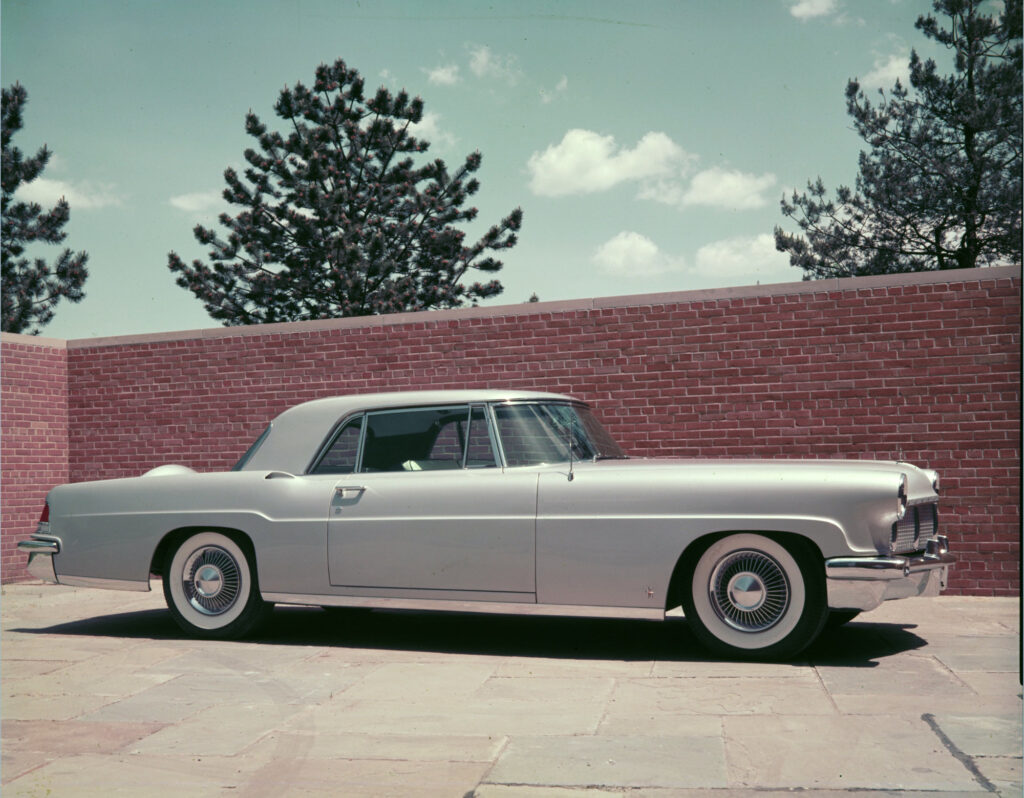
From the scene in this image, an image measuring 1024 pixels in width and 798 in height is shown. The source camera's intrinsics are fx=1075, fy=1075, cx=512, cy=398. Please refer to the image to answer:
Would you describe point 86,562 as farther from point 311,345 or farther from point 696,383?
point 696,383

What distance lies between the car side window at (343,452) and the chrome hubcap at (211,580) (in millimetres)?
877

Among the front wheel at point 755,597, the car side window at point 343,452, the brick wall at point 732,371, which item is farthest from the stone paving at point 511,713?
the brick wall at point 732,371

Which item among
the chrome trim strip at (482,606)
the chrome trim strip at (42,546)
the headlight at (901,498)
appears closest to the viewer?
the headlight at (901,498)

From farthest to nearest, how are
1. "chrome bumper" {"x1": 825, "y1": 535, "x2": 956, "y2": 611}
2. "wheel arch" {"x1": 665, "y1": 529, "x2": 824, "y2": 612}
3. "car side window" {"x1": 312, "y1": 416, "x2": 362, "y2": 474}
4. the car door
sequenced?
1. "car side window" {"x1": 312, "y1": 416, "x2": 362, "y2": 474}
2. the car door
3. "wheel arch" {"x1": 665, "y1": 529, "x2": 824, "y2": 612}
4. "chrome bumper" {"x1": 825, "y1": 535, "x2": 956, "y2": 611}

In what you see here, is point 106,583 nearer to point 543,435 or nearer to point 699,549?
point 543,435

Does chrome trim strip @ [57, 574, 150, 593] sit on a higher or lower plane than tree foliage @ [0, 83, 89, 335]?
lower

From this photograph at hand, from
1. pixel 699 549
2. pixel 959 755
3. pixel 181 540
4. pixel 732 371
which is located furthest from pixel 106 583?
pixel 959 755

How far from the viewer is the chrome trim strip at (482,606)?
6.17 meters

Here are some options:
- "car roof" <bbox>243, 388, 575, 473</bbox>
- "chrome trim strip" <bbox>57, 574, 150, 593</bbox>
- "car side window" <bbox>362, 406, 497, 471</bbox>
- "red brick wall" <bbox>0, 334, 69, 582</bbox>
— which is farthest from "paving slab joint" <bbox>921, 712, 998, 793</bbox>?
"red brick wall" <bbox>0, 334, 69, 582</bbox>

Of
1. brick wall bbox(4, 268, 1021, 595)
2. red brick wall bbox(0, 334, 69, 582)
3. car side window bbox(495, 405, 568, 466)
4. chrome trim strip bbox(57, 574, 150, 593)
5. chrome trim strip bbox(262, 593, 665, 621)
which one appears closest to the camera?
chrome trim strip bbox(262, 593, 665, 621)

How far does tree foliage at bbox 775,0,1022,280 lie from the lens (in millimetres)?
19984

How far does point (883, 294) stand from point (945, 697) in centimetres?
470

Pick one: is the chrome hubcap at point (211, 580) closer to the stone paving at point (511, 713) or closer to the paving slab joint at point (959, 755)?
the stone paving at point (511, 713)

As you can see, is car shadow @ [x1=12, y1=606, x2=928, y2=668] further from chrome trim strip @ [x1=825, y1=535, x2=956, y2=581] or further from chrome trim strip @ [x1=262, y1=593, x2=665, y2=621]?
chrome trim strip @ [x1=825, y1=535, x2=956, y2=581]
